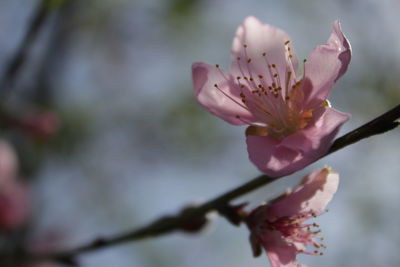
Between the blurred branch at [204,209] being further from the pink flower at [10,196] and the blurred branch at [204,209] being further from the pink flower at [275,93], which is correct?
the pink flower at [10,196]

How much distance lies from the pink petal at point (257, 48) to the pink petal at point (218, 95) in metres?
0.07

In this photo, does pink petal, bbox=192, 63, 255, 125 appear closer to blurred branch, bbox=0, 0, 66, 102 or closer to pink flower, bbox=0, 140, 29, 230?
blurred branch, bbox=0, 0, 66, 102

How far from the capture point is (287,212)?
1429mm

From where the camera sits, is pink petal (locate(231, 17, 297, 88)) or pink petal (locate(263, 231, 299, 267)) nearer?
pink petal (locate(263, 231, 299, 267))

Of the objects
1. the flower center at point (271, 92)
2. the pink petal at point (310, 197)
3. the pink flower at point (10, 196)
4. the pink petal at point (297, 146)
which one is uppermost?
the flower center at point (271, 92)

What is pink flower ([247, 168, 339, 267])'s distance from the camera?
1.41 m

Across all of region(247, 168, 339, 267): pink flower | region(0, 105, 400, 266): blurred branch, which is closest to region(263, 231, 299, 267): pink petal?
region(247, 168, 339, 267): pink flower

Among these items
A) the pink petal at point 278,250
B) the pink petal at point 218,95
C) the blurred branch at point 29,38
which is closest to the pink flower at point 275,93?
the pink petal at point 218,95

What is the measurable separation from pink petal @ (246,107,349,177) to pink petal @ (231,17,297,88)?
0.21 m

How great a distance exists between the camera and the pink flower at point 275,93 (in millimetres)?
1276

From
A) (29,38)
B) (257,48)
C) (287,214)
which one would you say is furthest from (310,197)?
(29,38)

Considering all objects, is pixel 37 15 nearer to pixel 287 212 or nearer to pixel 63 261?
pixel 63 261

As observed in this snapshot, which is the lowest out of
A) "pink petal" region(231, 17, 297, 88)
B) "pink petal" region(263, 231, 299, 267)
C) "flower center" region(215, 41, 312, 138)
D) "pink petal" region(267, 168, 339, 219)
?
"pink petal" region(263, 231, 299, 267)

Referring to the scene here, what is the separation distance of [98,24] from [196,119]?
1390 mm
